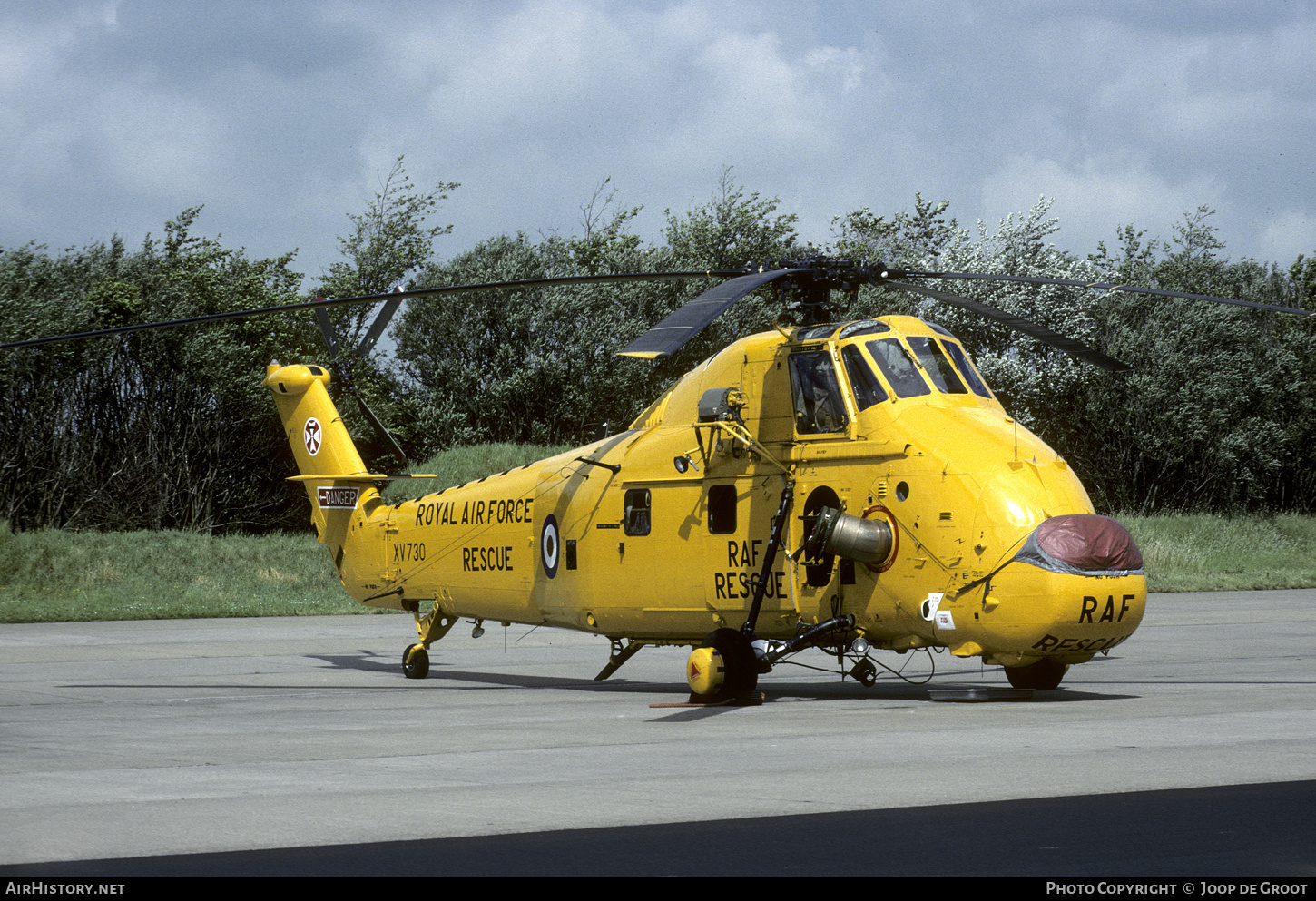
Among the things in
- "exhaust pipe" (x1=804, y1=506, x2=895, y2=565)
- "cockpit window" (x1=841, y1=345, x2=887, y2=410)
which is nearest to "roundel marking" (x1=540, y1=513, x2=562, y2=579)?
"exhaust pipe" (x1=804, y1=506, x2=895, y2=565)

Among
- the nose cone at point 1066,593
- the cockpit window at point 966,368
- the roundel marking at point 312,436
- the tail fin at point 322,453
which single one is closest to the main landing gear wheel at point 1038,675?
the nose cone at point 1066,593

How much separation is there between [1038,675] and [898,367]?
3.87 m

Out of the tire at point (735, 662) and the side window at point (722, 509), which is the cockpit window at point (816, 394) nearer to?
the side window at point (722, 509)

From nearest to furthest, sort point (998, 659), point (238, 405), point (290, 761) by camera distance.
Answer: point (290, 761) < point (998, 659) < point (238, 405)

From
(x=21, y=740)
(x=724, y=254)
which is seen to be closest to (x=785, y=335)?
(x=21, y=740)

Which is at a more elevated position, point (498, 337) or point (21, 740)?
point (498, 337)

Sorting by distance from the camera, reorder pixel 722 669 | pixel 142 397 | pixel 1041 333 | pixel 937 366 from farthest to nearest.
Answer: pixel 142 397 < pixel 937 366 < pixel 722 669 < pixel 1041 333

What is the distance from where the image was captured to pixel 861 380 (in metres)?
15.1

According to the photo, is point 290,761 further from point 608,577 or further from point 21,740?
point 608,577

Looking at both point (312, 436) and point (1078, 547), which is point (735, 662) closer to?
point (1078, 547)

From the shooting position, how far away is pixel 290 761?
11156 millimetres

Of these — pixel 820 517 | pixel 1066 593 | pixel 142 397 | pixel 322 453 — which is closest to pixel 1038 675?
pixel 1066 593
